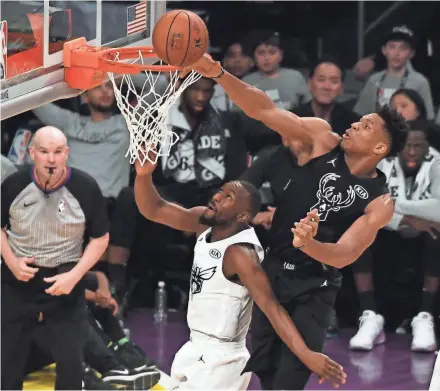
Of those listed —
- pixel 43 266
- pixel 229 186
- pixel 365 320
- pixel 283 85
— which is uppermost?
pixel 283 85

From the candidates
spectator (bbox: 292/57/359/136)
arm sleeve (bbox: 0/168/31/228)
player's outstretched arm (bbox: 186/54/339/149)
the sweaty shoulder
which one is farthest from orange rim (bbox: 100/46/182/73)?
spectator (bbox: 292/57/359/136)

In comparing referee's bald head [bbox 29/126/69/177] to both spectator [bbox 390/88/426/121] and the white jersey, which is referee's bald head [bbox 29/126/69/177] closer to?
the white jersey

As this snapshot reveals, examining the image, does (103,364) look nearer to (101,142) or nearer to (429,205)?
(101,142)

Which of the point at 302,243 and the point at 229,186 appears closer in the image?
the point at 302,243

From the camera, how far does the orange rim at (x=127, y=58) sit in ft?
17.0

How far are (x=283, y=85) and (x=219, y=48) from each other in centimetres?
111

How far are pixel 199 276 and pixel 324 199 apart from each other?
2.31ft

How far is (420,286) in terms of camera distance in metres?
7.80

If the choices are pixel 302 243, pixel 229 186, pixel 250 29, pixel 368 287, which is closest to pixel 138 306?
pixel 368 287

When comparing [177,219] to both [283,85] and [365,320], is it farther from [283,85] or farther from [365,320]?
[283,85]

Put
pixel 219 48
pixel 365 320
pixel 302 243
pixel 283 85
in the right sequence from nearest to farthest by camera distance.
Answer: pixel 302 243 < pixel 365 320 < pixel 283 85 < pixel 219 48

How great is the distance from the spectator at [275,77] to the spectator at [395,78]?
1.48 ft

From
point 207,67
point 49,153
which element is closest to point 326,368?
point 207,67

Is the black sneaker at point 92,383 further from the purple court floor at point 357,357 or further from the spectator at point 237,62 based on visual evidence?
the spectator at point 237,62
